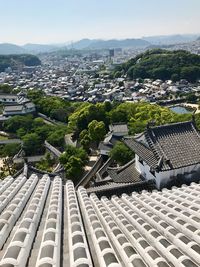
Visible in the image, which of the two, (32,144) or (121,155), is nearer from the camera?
(121,155)

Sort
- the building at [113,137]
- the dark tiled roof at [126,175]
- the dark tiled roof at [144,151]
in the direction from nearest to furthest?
the dark tiled roof at [144,151] < the dark tiled roof at [126,175] < the building at [113,137]

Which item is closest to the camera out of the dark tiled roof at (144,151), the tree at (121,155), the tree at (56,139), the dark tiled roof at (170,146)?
the dark tiled roof at (170,146)

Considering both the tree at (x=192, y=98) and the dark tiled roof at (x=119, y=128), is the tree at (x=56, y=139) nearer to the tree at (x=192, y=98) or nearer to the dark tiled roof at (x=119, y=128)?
the dark tiled roof at (x=119, y=128)

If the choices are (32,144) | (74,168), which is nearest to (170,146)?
(74,168)

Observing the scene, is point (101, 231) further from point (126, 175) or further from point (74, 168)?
point (74, 168)

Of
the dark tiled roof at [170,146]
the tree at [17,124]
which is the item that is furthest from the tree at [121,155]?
the tree at [17,124]
